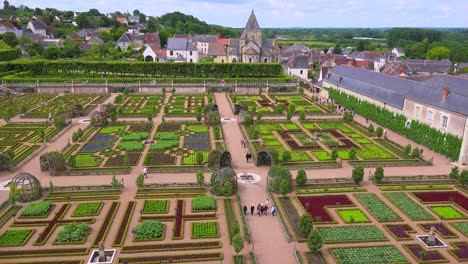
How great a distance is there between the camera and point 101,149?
41.8m

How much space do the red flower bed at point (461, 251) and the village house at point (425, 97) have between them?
17.1 m

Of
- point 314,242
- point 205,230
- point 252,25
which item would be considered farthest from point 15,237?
point 252,25

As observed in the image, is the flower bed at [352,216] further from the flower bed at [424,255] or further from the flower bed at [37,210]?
the flower bed at [37,210]

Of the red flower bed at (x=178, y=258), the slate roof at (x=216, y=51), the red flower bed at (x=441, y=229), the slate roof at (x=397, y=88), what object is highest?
the slate roof at (x=216, y=51)

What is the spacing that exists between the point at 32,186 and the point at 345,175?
86.9ft

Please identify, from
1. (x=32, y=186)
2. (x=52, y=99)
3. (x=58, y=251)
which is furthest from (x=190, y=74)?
(x=58, y=251)

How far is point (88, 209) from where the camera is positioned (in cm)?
2869

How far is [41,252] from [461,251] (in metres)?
25.6

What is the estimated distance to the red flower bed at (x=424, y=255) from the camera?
76.1 ft

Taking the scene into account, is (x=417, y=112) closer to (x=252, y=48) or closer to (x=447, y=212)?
(x=447, y=212)

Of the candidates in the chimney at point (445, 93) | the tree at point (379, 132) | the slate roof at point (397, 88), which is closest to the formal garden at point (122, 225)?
the tree at point (379, 132)

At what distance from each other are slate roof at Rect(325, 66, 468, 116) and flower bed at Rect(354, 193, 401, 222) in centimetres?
1579

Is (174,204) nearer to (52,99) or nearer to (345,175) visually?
(345,175)

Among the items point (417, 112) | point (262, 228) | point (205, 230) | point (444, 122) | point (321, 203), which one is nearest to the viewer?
point (205, 230)
